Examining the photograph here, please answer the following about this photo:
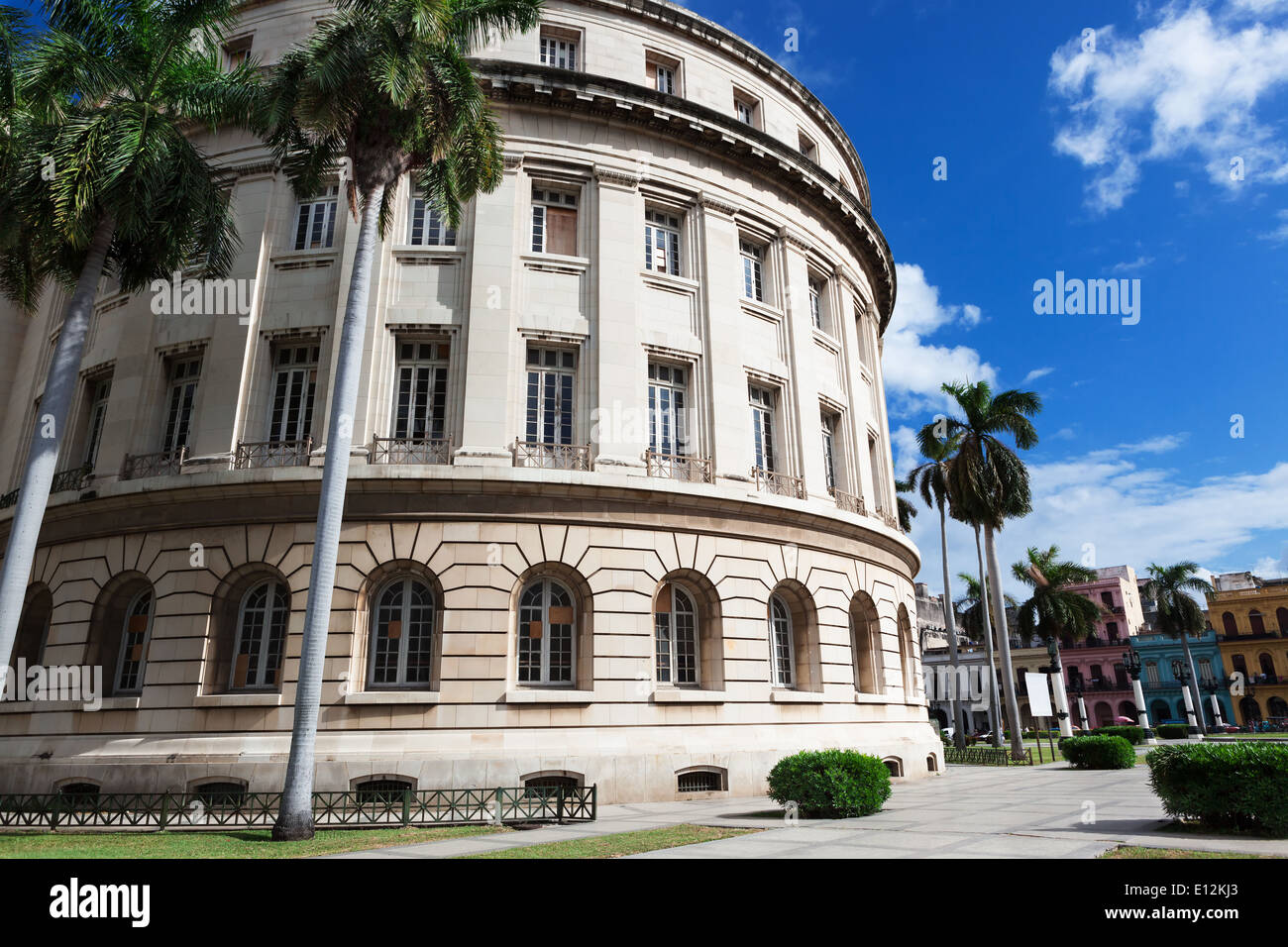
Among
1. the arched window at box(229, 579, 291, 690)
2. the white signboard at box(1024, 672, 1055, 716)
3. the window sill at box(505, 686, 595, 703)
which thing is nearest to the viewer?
the window sill at box(505, 686, 595, 703)

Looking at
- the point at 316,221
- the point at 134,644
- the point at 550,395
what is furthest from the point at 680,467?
the point at 134,644

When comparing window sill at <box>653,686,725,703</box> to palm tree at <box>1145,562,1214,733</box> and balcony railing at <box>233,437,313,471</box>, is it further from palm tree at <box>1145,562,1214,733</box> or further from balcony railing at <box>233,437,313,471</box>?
palm tree at <box>1145,562,1214,733</box>

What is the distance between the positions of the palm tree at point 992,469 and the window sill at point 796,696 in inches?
794

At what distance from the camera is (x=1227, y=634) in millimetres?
78625

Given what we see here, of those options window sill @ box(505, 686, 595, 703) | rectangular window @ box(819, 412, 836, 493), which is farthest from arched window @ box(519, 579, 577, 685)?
rectangular window @ box(819, 412, 836, 493)

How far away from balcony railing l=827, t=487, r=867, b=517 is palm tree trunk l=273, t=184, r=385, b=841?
1489cm

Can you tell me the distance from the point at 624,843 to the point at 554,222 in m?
16.4

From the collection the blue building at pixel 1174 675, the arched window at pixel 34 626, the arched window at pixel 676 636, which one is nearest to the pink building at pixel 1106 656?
the blue building at pixel 1174 675

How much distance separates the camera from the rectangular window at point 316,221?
2092cm

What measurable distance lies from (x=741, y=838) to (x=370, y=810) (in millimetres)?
7511

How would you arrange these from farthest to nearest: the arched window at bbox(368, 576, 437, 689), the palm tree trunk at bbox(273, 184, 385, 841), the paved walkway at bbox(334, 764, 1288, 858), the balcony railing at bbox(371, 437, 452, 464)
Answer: the balcony railing at bbox(371, 437, 452, 464) < the arched window at bbox(368, 576, 437, 689) < the palm tree trunk at bbox(273, 184, 385, 841) < the paved walkway at bbox(334, 764, 1288, 858)

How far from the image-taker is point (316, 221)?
21.2m

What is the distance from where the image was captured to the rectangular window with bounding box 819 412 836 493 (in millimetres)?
25156

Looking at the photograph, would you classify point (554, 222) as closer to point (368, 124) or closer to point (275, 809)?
point (368, 124)
